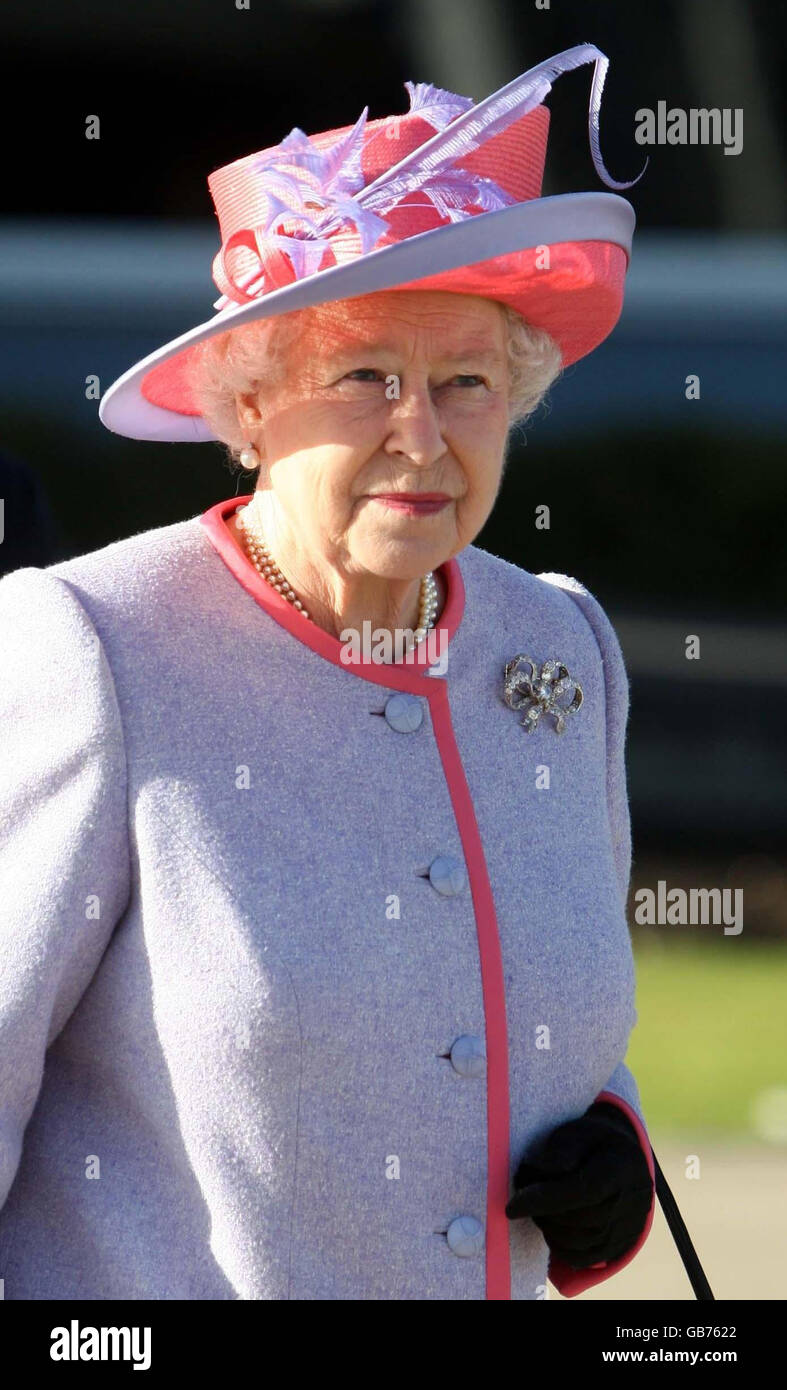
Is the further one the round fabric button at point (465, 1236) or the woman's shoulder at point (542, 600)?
the woman's shoulder at point (542, 600)

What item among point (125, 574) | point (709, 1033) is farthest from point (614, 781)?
point (709, 1033)

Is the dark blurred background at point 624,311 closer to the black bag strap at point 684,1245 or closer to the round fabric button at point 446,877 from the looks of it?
the black bag strap at point 684,1245

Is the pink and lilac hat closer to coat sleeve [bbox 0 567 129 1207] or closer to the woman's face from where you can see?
the woman's face

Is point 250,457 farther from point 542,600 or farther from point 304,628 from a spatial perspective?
point 542,600

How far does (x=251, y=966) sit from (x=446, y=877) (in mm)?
296

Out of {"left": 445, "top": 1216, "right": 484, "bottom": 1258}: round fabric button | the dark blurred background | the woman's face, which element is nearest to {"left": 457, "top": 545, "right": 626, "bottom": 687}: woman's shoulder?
the woman's face

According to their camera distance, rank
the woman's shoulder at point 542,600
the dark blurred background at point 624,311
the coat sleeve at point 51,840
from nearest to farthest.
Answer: the coat sleeve at point 51,840, the woman's shoulder at point 542,600, the dark blurred background at point 624,311

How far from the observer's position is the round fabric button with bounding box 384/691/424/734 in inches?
93.2

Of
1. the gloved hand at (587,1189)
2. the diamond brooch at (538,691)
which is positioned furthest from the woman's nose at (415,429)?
the gloved hand at (587,1189)

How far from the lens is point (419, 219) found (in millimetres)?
2248

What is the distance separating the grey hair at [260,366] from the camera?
89.7 inches

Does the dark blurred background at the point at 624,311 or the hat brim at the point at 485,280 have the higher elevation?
the dark blurred background at the point at 624,311

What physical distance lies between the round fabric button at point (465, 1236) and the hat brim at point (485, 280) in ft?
3.58

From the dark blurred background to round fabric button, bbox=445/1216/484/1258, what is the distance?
627 cm
